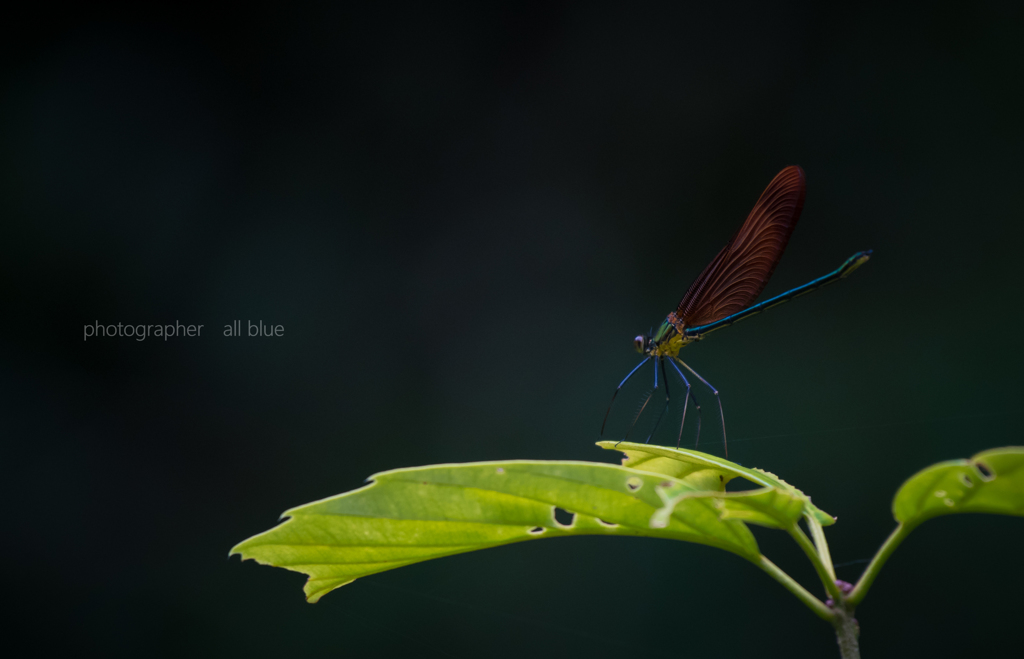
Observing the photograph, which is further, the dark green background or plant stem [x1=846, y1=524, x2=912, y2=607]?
the dark green background

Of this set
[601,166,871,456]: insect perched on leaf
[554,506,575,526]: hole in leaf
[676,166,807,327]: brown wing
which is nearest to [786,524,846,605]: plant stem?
[554,506,575,526]: hole in leaf

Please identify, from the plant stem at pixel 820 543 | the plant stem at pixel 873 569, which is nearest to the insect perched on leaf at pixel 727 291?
the plant stem at pixel 820 543

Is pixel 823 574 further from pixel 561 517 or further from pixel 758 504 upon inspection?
pixel 561 517

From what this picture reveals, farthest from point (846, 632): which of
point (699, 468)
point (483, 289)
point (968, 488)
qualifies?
point (483, 289)

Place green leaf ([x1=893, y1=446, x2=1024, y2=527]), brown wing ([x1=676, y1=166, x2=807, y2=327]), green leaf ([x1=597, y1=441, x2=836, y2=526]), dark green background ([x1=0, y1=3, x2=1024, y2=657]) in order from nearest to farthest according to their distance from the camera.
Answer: green leaf ([x1=893, y1=446, x2=1024, y2=527])
green leaf ([x1=597, y1=441, x2=836, y2=526])
brown wing ([x1=676, y1=166, x2=807, y2=327])
dark green background ([x1=0, y1=3, x2=1024, y2=657])

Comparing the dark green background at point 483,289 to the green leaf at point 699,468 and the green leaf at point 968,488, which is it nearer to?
the green leaf at point 699,468

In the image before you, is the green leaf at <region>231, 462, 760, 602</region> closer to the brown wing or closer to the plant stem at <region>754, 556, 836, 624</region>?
the plant stem at <region>754, 556, 836, 624</region>
